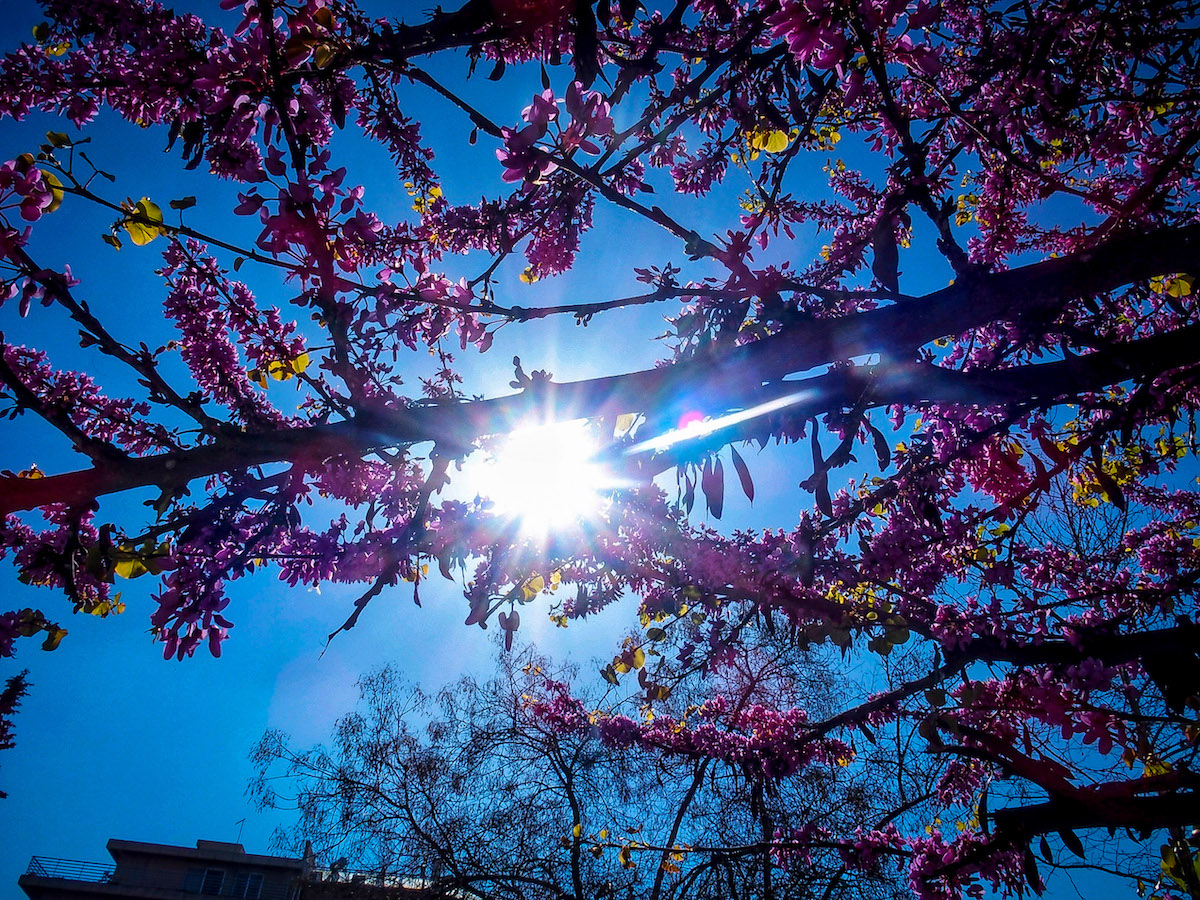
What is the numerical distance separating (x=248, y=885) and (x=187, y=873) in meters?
1.80

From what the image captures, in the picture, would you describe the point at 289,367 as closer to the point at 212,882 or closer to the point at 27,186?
the point at 27,186

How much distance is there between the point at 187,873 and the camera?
17.8 m

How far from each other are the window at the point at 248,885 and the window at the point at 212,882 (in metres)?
0.41

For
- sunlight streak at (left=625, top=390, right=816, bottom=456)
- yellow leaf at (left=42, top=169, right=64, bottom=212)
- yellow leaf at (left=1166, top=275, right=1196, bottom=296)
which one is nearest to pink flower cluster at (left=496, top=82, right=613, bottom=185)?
sunlight streak at (left=625, top=390, right=816, bottom=456)

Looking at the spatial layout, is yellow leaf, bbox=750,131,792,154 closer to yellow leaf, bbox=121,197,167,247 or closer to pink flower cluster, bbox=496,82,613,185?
pink flower cluster, bbox=496,82,613,185

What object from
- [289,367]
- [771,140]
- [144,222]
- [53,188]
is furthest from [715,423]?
[53,188]

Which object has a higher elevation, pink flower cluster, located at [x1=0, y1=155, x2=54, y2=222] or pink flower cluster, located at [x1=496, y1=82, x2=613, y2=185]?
pink flower cluster, located at [x1=496, y1=82, x2=613, y2=185]

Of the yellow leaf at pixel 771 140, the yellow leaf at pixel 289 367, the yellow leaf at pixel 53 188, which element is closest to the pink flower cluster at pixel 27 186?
the yellow leaf at pixel 53 188

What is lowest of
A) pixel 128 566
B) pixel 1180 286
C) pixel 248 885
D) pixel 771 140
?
pixel 248 885

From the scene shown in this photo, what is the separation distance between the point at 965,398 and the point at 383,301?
270 cm

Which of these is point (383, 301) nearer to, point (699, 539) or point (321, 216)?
point (321, 216)

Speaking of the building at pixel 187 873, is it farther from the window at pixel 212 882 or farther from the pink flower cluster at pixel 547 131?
the pink flower cluster at pixel 547 131

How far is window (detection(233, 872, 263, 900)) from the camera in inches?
705

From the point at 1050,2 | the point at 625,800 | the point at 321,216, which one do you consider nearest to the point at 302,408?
the point at 321,216
